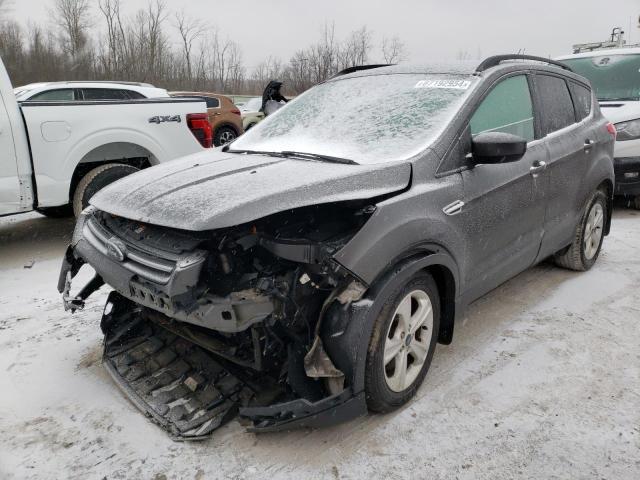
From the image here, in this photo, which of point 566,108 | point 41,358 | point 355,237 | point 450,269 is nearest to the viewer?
point 355,237

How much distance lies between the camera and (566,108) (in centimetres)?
393

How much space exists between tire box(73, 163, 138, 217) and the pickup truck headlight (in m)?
5.92

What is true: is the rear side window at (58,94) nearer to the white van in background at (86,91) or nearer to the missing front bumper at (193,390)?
the white van in background at (86,91)

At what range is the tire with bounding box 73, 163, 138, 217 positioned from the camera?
524 centimetres

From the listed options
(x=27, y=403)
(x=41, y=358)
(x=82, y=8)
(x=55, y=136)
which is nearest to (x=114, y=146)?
(x=55, y=136)

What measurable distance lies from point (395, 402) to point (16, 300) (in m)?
3.12

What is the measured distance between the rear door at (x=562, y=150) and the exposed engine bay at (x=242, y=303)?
6.15 ft

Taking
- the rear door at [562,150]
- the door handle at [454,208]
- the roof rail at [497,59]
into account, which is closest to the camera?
the door handle at [454,208]

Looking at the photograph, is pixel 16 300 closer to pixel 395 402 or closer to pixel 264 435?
pixel 264 435

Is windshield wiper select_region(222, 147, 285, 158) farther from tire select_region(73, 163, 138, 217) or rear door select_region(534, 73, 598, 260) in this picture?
tire select_region(73, 163, 138, 217)

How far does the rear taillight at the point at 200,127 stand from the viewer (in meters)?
6.05

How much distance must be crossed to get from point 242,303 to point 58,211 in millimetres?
5268

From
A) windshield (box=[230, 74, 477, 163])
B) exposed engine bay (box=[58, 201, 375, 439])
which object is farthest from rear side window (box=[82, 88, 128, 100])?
exposed engine bay (box=[58, 201, 375, 439])

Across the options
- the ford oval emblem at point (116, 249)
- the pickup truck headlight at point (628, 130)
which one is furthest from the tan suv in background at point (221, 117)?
the ford oval emblem at point (116, 249)
